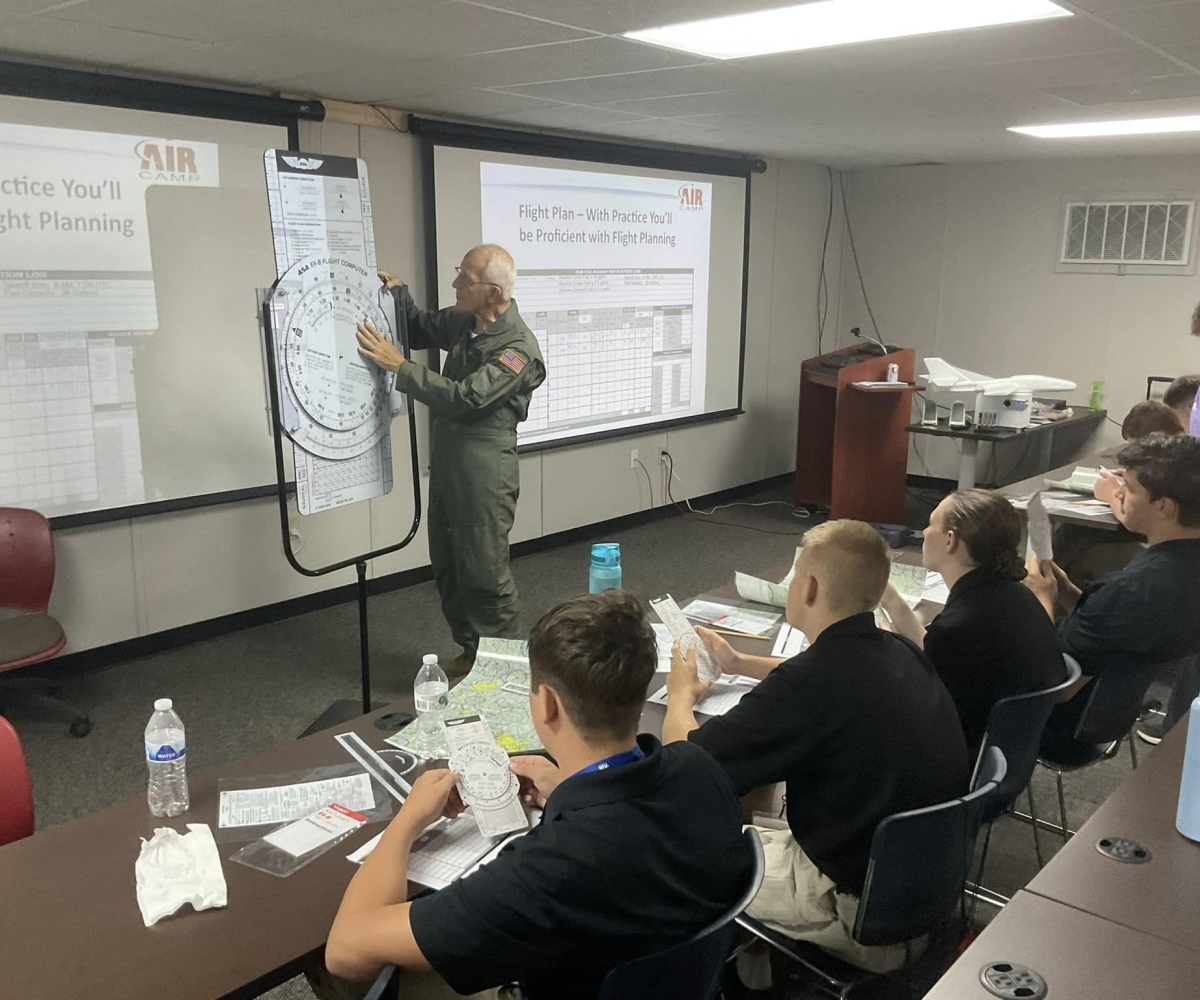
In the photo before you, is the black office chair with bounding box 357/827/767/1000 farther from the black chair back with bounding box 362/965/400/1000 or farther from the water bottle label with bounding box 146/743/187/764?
the water bottle label with bounding box 146/743/187/764

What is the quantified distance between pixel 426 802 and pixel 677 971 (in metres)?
0.43

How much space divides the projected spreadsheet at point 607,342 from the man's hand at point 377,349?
201cm

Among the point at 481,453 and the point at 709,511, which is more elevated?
the point at 481,453

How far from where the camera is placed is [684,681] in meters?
1.95

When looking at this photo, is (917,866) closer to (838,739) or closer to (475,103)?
(838,739)

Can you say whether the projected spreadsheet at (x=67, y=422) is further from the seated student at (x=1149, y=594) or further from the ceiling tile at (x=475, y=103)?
the seated student at (x=1149, y=594)

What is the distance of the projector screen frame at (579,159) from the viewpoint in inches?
181

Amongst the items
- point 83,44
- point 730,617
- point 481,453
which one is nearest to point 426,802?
point 730,617

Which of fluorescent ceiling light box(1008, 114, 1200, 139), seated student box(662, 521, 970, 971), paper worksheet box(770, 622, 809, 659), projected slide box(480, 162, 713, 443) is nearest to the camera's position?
seated student box(662, 521, 970, 971)

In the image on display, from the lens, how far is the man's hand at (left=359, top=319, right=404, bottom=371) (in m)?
3.08

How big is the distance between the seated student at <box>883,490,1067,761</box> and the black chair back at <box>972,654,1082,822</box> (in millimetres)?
60

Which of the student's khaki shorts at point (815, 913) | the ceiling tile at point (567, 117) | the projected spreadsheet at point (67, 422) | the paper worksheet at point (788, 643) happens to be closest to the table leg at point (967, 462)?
the ceiling tile at point (567, 117)

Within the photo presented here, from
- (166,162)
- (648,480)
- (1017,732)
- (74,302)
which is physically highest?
(166,162)

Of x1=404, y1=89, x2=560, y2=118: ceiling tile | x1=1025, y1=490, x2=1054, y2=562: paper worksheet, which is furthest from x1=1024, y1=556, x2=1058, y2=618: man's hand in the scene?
x1=404, y1=89, x2=560, y2=118: ceiling tile
